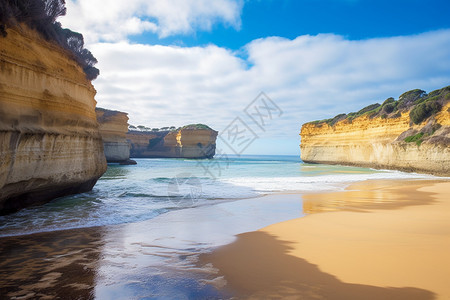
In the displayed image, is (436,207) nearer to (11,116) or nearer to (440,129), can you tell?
(11,116)

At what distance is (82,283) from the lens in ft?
9.67

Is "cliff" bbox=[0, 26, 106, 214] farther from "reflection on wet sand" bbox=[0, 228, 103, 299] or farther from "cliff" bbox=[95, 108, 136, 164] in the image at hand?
"cliff" bbox=[95, 108, 136, 164]

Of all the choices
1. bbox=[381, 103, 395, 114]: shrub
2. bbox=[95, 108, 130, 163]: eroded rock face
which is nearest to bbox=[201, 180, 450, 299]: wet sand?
bbox=[381, 103, 395, 114]: shrub

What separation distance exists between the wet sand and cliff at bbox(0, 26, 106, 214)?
4924mm

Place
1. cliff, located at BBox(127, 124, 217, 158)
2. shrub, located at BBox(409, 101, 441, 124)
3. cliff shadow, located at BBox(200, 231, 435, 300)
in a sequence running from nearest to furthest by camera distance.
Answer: cliff shadow, located at BBox(200, 231, 435, 300) < shrub, located at BBox(409, 101, 441, 124) < cliff, located at BBox(127, 124, 217, 158)

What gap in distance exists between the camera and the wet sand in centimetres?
270

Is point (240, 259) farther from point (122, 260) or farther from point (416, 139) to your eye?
point (416, 139)

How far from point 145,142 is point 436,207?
7024 cm

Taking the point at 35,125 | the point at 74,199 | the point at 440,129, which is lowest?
the point at 74,199

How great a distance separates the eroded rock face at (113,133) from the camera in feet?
117

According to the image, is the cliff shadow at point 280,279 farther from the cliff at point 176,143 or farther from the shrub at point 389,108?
the cliff at point 176,143

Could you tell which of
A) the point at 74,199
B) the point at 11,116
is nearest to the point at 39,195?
the point at 74,199

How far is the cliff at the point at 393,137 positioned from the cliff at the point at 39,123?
22.7 m

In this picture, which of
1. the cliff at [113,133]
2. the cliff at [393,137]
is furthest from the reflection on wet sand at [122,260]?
the cliff at [113,133]
